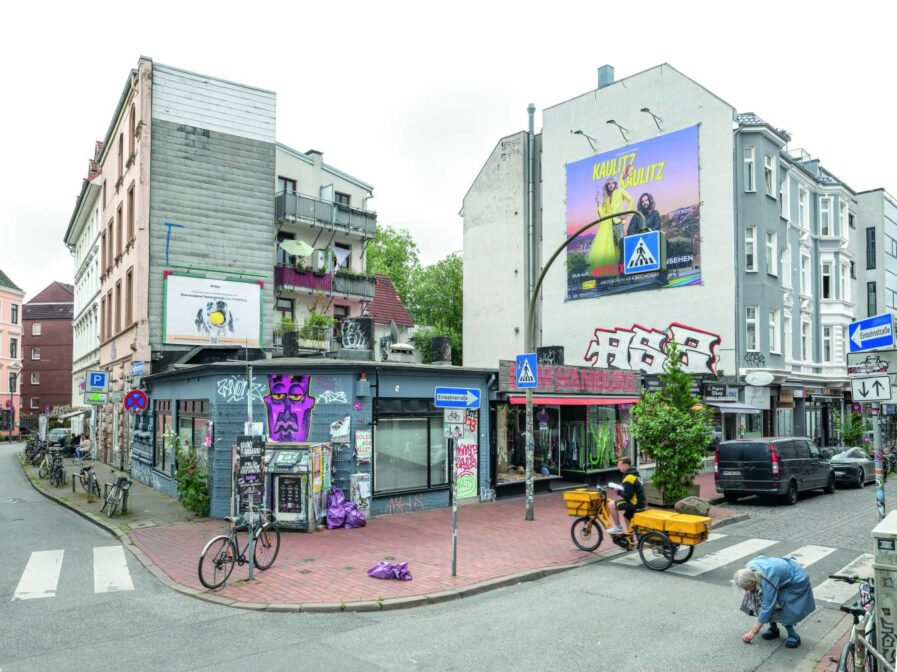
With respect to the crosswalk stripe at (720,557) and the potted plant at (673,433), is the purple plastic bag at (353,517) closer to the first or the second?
the crosswalk stripe at (720,557)

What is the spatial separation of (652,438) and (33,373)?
7512 centimetres

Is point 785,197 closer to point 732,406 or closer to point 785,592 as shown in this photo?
point 732,406

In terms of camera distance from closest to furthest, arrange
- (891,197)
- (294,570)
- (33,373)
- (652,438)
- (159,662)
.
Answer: (159,662)
(294,570)
(652,438)
(891,197)
(33,373)

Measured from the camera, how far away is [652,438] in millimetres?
16875

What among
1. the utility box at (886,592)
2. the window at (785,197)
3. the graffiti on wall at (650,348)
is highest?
the window at (785,197)

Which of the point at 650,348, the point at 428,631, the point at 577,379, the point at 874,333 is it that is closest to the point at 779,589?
the point at 874,333

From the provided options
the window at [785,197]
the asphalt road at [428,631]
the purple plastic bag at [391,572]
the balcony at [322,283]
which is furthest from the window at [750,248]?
the purple plastic bag at [391,572]

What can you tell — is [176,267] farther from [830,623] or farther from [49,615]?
[830,623]

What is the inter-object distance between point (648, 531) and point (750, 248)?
21157 mm

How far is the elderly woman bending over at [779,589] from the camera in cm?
720

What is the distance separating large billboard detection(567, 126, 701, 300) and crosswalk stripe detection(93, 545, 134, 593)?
20.8 m

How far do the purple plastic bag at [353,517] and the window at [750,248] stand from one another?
2124 cm

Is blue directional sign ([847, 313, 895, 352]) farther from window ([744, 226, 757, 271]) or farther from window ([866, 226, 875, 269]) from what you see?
window ([866, 226, 875, 269])

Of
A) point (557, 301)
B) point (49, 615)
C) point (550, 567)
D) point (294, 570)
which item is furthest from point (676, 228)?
point (49, 615)
